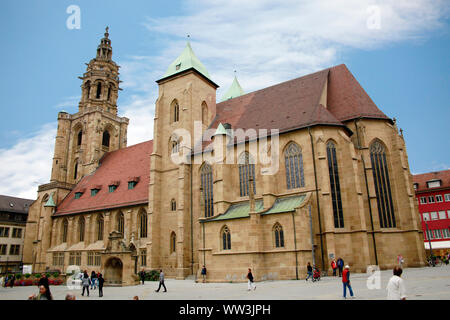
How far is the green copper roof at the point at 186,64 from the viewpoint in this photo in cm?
3994

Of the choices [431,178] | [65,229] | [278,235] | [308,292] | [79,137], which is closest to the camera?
[308,292]

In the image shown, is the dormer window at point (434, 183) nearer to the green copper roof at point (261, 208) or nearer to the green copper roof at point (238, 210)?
the green copper roof at point (261, 208)

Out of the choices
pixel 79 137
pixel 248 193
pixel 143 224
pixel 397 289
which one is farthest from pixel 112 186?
pixel 397 289

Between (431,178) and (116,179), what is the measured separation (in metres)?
46.8

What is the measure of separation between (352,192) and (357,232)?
311cm

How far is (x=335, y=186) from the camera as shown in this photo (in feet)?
89.2

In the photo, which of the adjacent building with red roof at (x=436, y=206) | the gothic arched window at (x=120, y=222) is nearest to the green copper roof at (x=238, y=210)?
the gothic arched window at (x=120, y=222)

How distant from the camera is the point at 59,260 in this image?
44062 millimetres

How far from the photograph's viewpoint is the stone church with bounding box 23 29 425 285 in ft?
83.5

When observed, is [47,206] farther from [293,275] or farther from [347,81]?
[347,81]

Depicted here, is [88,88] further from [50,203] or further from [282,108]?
[282,108]

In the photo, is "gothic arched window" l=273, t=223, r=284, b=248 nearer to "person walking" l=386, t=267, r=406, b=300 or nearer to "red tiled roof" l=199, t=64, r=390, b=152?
"red tiled roof" l=199, t=64, r=390, b=152

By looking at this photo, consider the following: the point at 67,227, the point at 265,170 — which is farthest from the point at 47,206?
the point at 265,170
